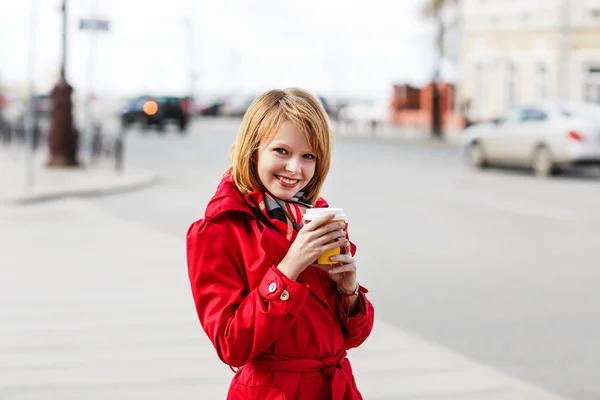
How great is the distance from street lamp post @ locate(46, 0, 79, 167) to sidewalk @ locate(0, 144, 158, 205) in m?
0.33

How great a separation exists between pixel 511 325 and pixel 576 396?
70.1 inches

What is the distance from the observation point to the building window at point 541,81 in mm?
42000

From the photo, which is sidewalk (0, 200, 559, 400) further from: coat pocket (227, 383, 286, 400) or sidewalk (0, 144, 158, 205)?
sidewalk (0, 144, 158, 205)

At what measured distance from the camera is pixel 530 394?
5473mm

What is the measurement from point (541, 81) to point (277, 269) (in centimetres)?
4106

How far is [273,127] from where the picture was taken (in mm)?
2693

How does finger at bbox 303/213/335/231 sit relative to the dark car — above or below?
below

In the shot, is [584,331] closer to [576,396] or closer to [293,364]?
[576,396]

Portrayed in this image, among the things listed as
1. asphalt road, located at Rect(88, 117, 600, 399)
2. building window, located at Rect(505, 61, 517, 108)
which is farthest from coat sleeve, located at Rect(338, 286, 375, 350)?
building window, located at Rect(505, 61, 517, 108)

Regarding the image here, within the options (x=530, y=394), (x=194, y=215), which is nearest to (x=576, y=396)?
(x=530, y=394)

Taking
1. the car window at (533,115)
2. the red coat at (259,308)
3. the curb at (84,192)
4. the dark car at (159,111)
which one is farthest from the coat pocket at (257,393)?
the dark car at (159,111)

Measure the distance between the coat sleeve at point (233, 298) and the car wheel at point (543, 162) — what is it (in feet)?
64.6

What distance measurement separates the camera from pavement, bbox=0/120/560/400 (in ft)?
18.1

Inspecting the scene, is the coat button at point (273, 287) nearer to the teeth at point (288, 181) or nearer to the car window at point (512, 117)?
the teeth at point (288, 181)
